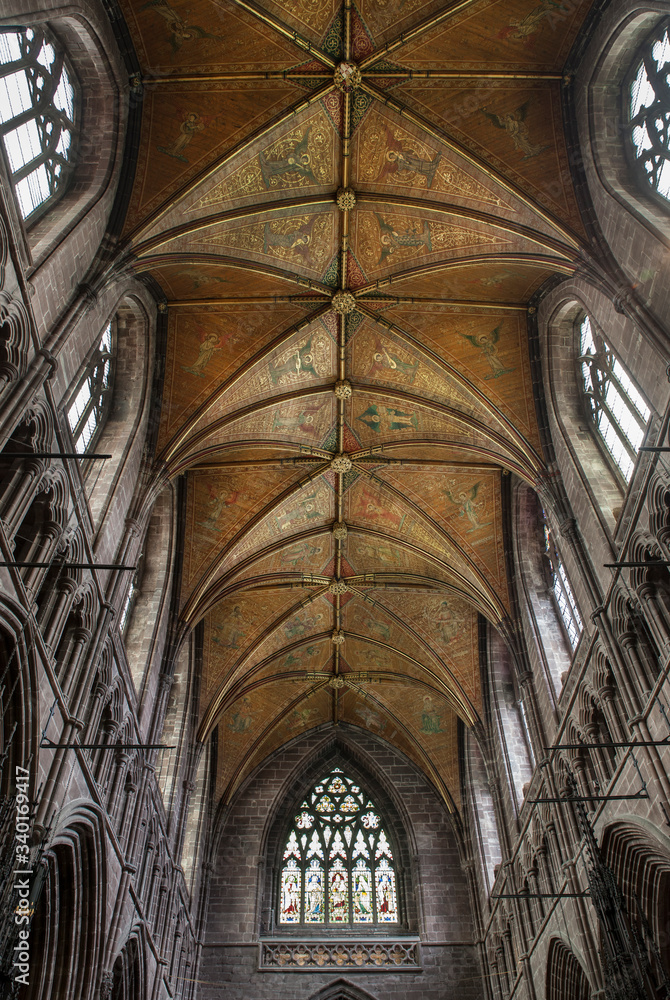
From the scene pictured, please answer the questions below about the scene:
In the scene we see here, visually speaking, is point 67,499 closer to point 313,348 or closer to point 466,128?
point 313,348

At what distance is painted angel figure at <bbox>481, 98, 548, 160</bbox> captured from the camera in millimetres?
Result: 15016

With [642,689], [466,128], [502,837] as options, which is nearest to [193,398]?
[466,128]

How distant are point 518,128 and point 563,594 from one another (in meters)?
9.23

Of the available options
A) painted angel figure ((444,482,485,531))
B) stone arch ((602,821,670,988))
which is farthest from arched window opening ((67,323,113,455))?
stone arch ((602,821,670,988))

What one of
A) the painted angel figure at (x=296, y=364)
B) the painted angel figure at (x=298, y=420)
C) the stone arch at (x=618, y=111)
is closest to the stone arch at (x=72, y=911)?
the painted angel figure at (x=298, y=420)

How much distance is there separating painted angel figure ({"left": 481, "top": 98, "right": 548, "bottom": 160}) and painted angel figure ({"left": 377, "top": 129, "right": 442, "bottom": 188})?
3.83 feet

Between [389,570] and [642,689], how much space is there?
11.2 metres

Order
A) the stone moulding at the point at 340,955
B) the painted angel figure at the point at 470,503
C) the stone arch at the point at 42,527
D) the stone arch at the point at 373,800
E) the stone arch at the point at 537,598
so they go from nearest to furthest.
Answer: the stone arch at the point at 42,527 → the stone arch at the point at 537,598 → the painted angel figure at the point at 470,503 → the stone moulding at the point at 340,955 → the stone arch at the point at 373,800

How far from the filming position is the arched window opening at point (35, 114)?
11.0 meters

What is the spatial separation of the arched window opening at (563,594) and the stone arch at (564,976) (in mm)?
5498

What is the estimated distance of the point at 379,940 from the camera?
21.7 metres

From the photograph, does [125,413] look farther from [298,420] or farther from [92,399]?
[298,420]

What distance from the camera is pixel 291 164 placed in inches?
622

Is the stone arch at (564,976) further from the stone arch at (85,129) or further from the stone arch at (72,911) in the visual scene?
the stone arch at (85,129)
